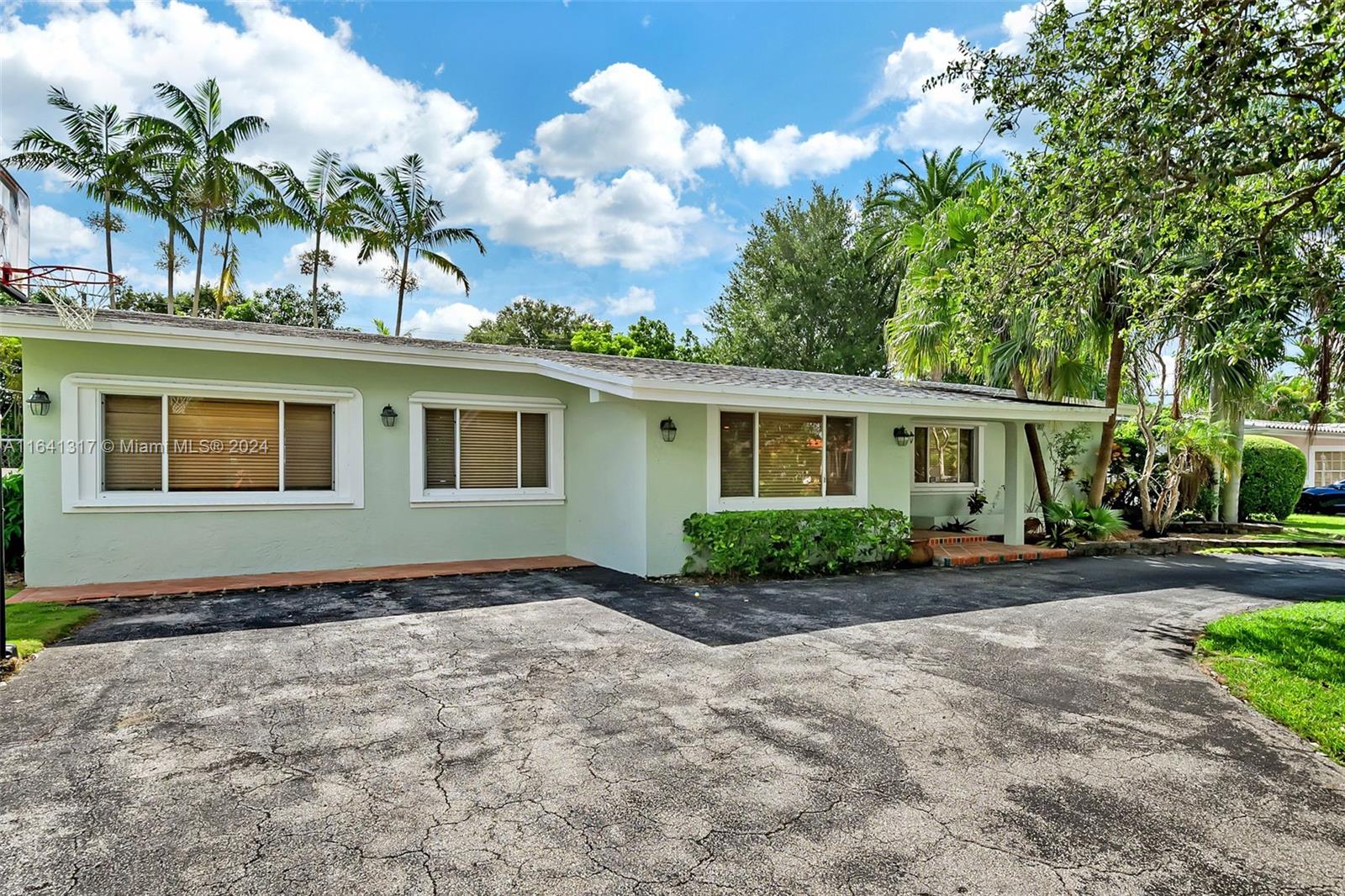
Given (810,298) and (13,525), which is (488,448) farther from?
(810,298)

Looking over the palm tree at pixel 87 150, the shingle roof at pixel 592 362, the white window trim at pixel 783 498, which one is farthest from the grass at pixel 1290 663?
the palm tree at pixel 87 150

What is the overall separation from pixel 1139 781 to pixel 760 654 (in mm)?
2861

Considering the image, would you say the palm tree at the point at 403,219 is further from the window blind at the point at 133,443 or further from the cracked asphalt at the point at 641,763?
the cracked asphalt at the point at 641,763

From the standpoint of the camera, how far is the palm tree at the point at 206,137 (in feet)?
66.7

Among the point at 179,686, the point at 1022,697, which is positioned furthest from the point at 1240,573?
the point at 179,686

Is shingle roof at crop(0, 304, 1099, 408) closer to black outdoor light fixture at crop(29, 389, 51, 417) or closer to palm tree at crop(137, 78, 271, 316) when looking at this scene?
black outdoor light fixture at crop(29, 389, 51, 417)

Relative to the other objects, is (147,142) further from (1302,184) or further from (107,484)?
(1302,184)

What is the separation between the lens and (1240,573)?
10898 millimetres

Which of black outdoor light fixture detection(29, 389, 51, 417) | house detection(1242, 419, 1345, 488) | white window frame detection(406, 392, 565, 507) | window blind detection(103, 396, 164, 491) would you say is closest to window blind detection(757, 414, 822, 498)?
white window frame detection(406, 392, 565, 507)

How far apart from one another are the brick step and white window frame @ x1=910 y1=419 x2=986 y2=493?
4.30 ft

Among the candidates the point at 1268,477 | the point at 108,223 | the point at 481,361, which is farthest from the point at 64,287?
the point at 1268,477

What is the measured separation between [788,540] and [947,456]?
5569 millimetres

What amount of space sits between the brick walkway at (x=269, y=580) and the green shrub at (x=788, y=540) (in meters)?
2.02

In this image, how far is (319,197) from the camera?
2308 centimetres
